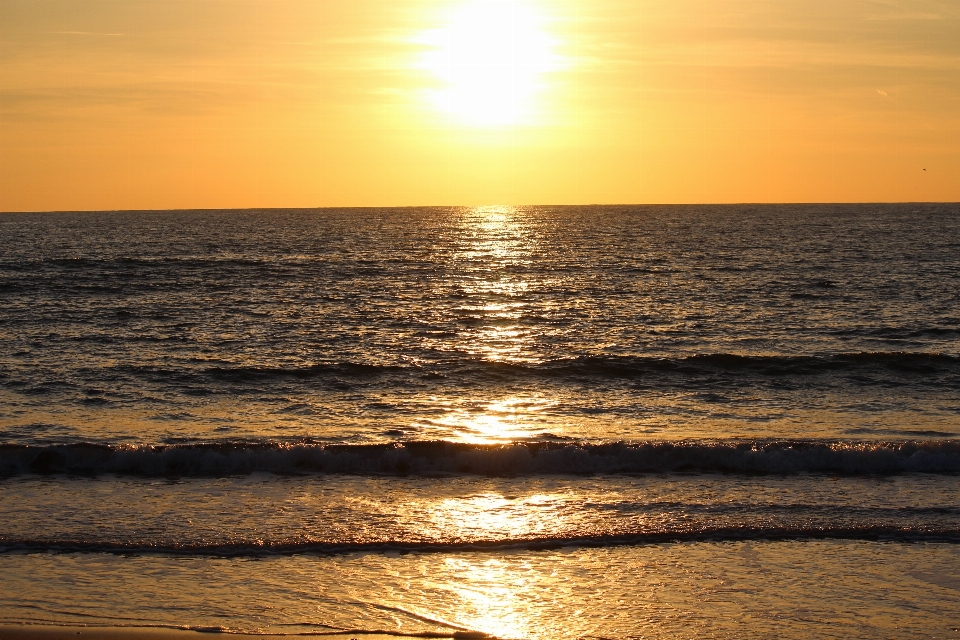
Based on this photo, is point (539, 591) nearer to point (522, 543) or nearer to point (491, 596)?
point (491, 596)

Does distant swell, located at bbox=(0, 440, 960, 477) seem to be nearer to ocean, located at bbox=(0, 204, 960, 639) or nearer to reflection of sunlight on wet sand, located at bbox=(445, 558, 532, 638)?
ocean, located at bbox=(0, 204, 960, 639)

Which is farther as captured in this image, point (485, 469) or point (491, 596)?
point (485, 469)

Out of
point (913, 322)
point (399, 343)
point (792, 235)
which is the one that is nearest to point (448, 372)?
point (399, 343)

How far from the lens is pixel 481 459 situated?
1492cm

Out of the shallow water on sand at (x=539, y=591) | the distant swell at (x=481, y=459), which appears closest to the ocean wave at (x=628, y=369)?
the distant swell at (x=481, y=459)

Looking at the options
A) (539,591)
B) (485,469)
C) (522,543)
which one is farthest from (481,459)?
(539,591)

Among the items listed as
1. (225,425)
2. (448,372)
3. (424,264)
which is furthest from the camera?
(424,264)

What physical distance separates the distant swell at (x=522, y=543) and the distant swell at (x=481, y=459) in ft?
11.1

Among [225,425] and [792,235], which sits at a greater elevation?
[792,235]

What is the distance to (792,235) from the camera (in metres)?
92.9

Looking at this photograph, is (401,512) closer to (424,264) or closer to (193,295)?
(193,295)

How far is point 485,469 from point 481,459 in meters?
0.27

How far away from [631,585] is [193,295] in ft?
121

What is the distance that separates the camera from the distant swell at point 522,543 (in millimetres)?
10320
